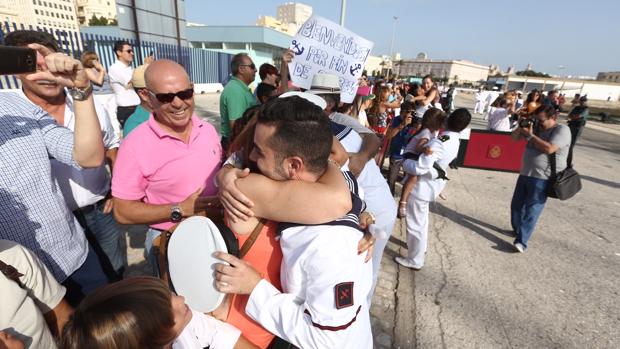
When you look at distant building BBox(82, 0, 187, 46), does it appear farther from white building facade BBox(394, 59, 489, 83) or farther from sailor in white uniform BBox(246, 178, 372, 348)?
white building facade BBox(394, 59, 489, 83)

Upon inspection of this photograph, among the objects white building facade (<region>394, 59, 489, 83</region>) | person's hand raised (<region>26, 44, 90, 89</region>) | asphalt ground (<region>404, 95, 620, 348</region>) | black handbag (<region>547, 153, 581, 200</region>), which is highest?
white building facade (<region>394, 59, 489, 83</region>)

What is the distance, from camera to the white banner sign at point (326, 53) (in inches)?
119

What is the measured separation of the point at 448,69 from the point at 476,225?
127 m

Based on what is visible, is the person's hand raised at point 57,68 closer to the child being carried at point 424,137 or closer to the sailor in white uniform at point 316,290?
the sailor in white uniform at point 316,290

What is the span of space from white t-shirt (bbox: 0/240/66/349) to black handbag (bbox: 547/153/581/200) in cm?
452

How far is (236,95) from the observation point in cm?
367

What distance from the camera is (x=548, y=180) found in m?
3.58

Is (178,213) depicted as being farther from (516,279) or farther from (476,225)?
(476,225)

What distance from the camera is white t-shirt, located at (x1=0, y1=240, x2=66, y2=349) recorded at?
98 cm

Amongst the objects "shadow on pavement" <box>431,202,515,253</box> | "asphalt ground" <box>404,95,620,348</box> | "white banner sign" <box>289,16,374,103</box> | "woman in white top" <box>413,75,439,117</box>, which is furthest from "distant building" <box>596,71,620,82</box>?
"white banner sign" <box>289,16,374,103</box>

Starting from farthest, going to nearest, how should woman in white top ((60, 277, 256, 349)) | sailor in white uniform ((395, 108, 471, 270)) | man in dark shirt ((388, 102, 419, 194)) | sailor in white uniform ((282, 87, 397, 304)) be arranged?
man in dark shirt ((388, 102, 419, 194)) → sailor in white uniform ((395, 108, 471, 270)) → sailor in white uniform ((282, 87, 397, 304)) → woman in white top ((60, 277, 256, 349))

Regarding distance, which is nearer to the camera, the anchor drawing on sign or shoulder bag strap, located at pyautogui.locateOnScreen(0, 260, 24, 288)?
shoulder bag strap, located at pyautogui.locateOnScreen(0, 260, 24, 288)

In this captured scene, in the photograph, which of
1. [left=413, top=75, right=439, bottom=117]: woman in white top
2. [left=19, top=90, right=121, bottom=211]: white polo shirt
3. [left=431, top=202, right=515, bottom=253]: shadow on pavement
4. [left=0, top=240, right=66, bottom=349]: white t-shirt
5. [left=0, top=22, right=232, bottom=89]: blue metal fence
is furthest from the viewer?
[left=0, top=22, right=232, bottom=89]: blue metal fence

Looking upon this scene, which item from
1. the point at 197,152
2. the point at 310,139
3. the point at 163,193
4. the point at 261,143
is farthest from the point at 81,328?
the point at 197,152
